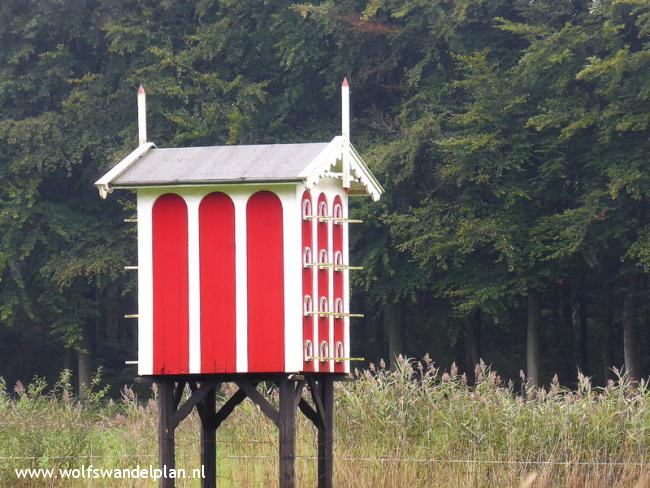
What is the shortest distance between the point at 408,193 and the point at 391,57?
3.31 meters

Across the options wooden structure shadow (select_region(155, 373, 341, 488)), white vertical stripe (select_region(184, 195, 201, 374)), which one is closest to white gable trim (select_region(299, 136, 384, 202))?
white vertical stripe (select_region(184, 195, 201, 374))

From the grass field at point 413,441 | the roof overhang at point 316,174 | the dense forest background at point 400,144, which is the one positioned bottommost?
A: the grass field at point 413,441

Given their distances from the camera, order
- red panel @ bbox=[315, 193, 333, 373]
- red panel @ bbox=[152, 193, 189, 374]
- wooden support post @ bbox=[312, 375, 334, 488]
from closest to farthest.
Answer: red panel @ bbox=[152, 193, 189, 374], red panel @ bbox=[315, 193, 333, 373], wooden support post @ bbox=[312, 375, 334, 488]

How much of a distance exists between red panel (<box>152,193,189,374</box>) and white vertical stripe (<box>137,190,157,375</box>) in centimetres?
4

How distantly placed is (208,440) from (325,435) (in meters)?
1.29

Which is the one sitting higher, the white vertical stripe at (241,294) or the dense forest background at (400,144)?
the dense forest background at (400,144)

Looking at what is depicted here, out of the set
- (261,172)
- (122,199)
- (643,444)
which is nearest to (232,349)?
(261,172)

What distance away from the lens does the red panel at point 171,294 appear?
47.6 feet

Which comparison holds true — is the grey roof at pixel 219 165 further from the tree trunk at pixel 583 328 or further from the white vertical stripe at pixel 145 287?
the tree trunk at pixel 583 328

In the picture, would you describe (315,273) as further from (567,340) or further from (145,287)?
(567,340)

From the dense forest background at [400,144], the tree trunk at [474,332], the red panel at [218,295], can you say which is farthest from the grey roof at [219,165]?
the tree trunk at [474,332]

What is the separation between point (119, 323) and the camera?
43344 mm

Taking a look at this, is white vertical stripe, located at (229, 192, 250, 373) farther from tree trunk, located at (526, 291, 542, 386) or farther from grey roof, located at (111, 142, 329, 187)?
tree trunk, located at (526, 291, 542, 386)

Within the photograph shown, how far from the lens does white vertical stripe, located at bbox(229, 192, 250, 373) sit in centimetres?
1427
